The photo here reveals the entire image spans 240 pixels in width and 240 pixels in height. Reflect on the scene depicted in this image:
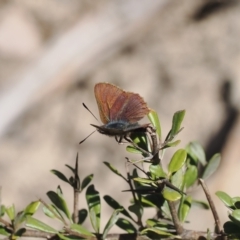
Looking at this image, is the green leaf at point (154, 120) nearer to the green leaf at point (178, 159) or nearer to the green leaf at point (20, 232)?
the green leaf at point (178, 159)

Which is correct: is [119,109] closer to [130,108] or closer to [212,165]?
[130,108]

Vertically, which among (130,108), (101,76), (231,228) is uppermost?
(101,76)

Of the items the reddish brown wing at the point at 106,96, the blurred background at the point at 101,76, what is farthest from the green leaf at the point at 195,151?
the blurred background at the point at 101,76

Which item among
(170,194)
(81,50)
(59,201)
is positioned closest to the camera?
(170,194)

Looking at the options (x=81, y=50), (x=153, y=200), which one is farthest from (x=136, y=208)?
(x=81, y=50)

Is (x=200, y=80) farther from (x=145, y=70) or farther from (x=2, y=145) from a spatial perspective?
(x=2, y=145)

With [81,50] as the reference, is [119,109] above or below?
below
